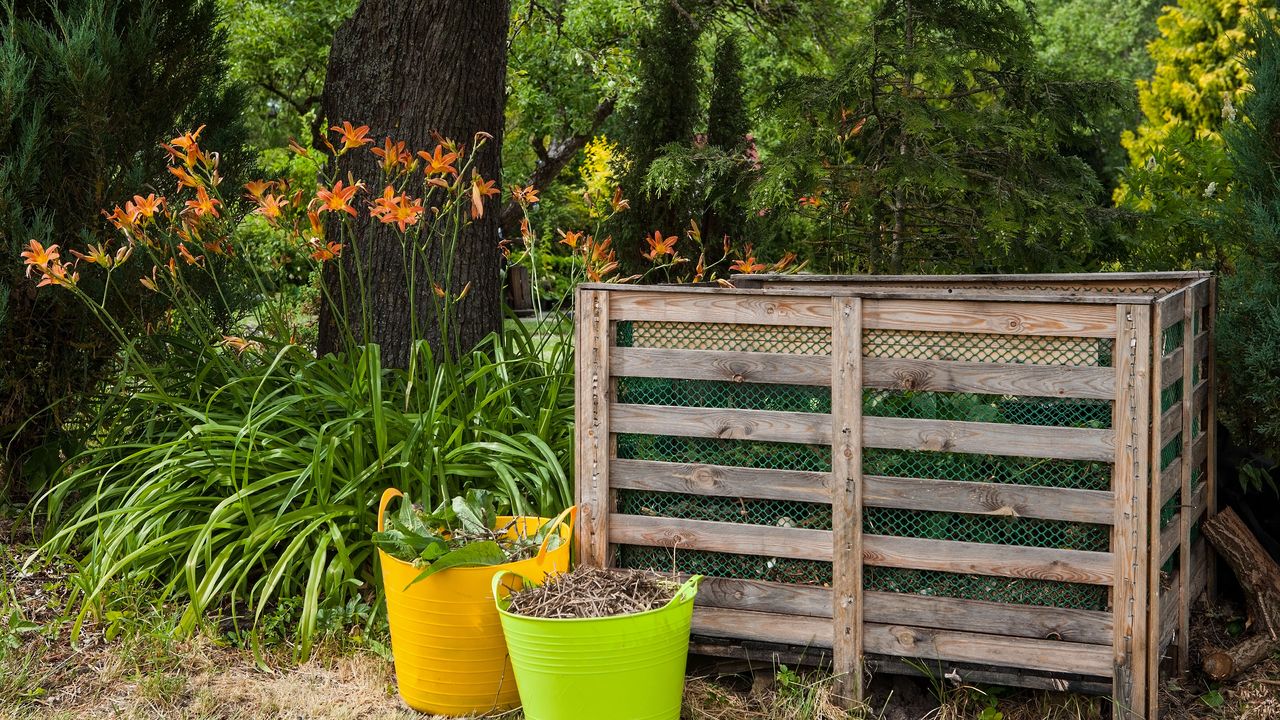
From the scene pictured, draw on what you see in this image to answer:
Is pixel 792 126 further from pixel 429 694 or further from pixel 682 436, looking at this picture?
pixel 429 694

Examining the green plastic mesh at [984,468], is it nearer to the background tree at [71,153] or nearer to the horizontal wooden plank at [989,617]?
the horizontal wooden plank at [989,617]

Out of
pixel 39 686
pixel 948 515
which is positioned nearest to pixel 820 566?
pixel 948 515

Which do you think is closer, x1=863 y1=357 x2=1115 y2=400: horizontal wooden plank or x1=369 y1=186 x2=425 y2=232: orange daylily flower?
x1=863 y1=357 x2=1115 y2=400: horizontal wooden plank

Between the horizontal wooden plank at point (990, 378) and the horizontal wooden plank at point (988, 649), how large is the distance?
0.62m

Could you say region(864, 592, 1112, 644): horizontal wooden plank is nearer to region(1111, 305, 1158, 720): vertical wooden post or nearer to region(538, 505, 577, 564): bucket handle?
region(1111, 305, 1158, 720): vertical wooden post

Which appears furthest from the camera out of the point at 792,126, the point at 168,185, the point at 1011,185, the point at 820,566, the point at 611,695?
the point at 792,126

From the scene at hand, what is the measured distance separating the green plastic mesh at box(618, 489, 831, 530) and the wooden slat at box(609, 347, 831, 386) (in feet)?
1.11

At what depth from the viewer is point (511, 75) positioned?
10398mm

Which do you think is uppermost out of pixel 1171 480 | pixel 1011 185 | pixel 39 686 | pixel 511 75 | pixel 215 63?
pixel 511 75

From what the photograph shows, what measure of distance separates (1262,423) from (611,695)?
2.37m

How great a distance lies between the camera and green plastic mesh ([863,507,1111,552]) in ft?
9.32

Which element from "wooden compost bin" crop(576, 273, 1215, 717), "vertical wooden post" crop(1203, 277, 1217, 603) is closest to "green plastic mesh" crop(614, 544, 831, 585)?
"wooden compost bin" crop(576, 273, 1215, 717)

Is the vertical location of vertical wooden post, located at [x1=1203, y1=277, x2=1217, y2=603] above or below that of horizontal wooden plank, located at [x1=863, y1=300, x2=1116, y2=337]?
below

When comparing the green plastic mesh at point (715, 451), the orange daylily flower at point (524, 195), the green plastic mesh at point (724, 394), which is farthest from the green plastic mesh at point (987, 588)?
the orange daylily flower at point (524, 195)
